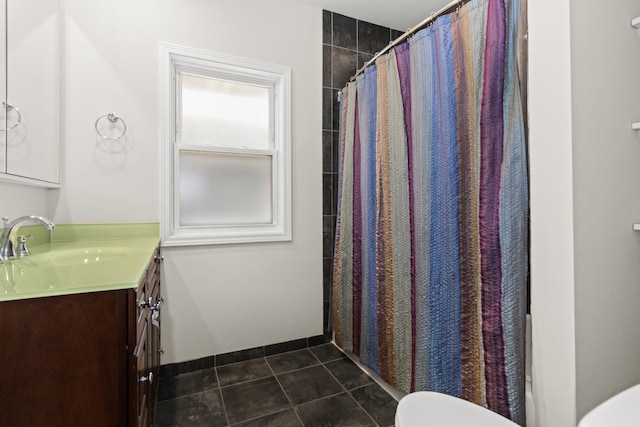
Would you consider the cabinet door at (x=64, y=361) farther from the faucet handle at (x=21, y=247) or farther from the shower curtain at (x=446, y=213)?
the shower curtain at (x=446, y=213)

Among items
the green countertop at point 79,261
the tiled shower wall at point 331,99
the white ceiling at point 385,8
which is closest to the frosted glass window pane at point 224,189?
the green countertop at point 79,261

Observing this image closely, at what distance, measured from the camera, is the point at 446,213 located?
53.7 inches

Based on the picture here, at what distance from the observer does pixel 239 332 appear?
214 centimetres

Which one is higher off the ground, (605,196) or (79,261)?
(605,196)

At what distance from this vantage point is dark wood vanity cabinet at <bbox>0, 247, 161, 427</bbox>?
0.72 meters

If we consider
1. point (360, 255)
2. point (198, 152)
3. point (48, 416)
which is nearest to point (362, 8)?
point (198, 152)

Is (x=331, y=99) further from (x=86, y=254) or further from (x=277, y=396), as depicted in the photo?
(x=277, y=396)

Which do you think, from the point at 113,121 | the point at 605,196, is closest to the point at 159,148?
the point at 113,121

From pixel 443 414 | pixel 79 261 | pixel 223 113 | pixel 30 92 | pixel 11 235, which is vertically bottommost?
pixel 443 414

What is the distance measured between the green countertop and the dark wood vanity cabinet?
28mm

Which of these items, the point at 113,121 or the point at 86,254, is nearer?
the point at 86,254

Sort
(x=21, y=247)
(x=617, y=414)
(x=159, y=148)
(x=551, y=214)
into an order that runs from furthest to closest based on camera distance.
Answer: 1. (x=159, y=148)
2. (x=21, y=247)
3. (x=551, y=214)
4. (x=617, y=414)

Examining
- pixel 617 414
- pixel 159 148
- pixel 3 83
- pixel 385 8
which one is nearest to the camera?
pixel 617 414

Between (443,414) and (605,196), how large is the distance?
94cm
